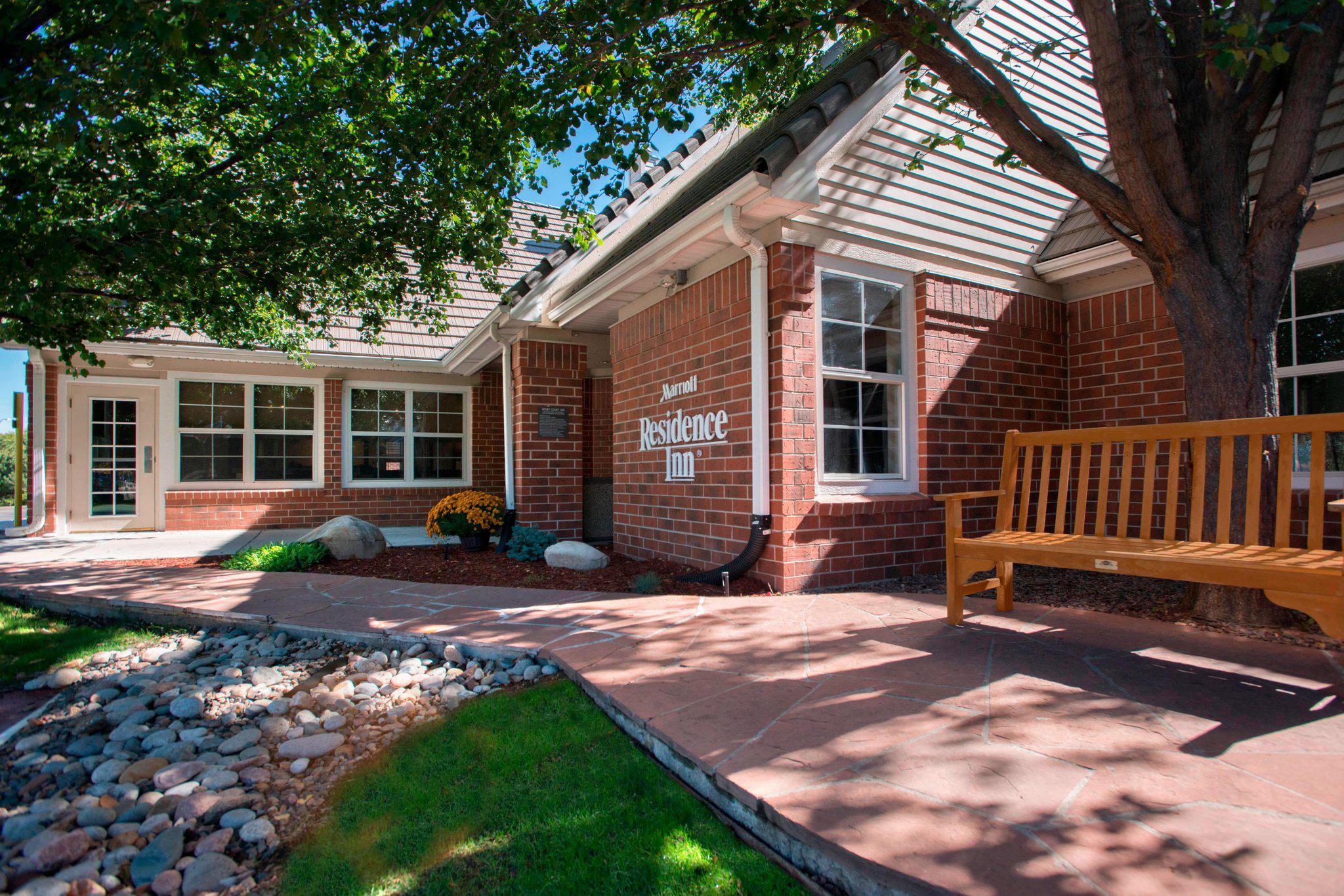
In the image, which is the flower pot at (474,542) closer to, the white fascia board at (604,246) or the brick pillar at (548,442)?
the brick pillar at (548,442)

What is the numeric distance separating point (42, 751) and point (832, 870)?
3.26 m

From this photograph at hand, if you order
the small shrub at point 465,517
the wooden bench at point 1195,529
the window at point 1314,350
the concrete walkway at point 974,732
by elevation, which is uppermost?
the window at point 1314,350

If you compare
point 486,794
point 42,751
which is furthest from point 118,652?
point 486,794

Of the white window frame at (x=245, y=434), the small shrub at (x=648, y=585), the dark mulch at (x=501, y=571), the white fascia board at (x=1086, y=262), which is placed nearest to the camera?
the small shrub at (x=648, y=585)

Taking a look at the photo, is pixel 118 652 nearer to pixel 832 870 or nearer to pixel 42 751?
pixel 42 751

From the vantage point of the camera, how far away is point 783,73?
19.3 feet

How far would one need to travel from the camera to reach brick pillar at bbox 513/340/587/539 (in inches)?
320

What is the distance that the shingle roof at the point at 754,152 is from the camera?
468 cm

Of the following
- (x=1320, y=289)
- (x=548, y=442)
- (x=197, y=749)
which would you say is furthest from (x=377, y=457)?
(x=1320, y=289)

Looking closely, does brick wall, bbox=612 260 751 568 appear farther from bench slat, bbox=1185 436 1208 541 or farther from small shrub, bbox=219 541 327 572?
small shrub, bbox=219 541 327 572

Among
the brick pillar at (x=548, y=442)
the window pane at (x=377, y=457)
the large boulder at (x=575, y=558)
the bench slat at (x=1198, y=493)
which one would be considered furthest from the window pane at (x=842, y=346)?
the window pane at (x=377, y=457)

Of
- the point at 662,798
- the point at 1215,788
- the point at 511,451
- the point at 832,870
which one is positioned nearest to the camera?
the point at 832,870

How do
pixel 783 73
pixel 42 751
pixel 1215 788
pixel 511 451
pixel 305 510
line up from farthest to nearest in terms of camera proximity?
1. pixel 305 510
2. pixel 511 451
3. pixel 783 73
4. pixel 42 751
5. pixel 1215 788

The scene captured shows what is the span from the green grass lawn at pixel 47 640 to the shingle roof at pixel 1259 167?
7212mm
